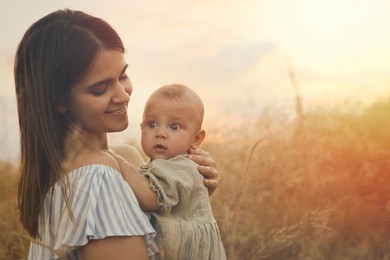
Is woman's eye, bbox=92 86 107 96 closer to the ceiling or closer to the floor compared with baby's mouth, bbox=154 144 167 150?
closer to the ceiling

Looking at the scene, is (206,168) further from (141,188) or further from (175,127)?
(141,188)

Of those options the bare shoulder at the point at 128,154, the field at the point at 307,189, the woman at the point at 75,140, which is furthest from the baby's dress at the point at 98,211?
the field at the point at 307,189

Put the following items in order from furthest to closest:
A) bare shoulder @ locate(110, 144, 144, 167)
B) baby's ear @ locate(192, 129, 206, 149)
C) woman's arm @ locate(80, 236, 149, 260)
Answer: bare shoulder @ locate(110, 144, 144, 167), baby's ear @ locate(192, 129, 206, 149), woman's arm @ locate(80, 236, 149, 260)

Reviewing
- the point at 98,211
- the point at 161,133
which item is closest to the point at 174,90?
the point at 161,133

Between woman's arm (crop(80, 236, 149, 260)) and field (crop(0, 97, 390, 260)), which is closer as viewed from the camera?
woman's arm (crop(80, 236, 149, 260))

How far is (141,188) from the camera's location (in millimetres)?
1813

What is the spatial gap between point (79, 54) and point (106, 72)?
3.5 inches

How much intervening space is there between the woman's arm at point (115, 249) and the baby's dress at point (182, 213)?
108 mm

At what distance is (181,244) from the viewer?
187 centimetres

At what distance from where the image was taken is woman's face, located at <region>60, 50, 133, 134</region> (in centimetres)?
184

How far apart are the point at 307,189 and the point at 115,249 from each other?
77.0 inches

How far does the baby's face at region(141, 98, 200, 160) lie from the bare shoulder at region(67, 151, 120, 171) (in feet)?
0.61

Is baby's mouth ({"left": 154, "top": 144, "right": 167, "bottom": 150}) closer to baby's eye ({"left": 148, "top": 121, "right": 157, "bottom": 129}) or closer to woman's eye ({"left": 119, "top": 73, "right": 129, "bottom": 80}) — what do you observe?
baby's eye ({"left": 148, "top": 121, "right": 157, "bottom": 129})

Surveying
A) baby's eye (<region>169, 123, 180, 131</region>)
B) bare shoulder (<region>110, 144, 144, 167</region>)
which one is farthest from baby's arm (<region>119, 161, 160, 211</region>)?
bare shoulder (<region>110, 144, 144, 167</region>)
